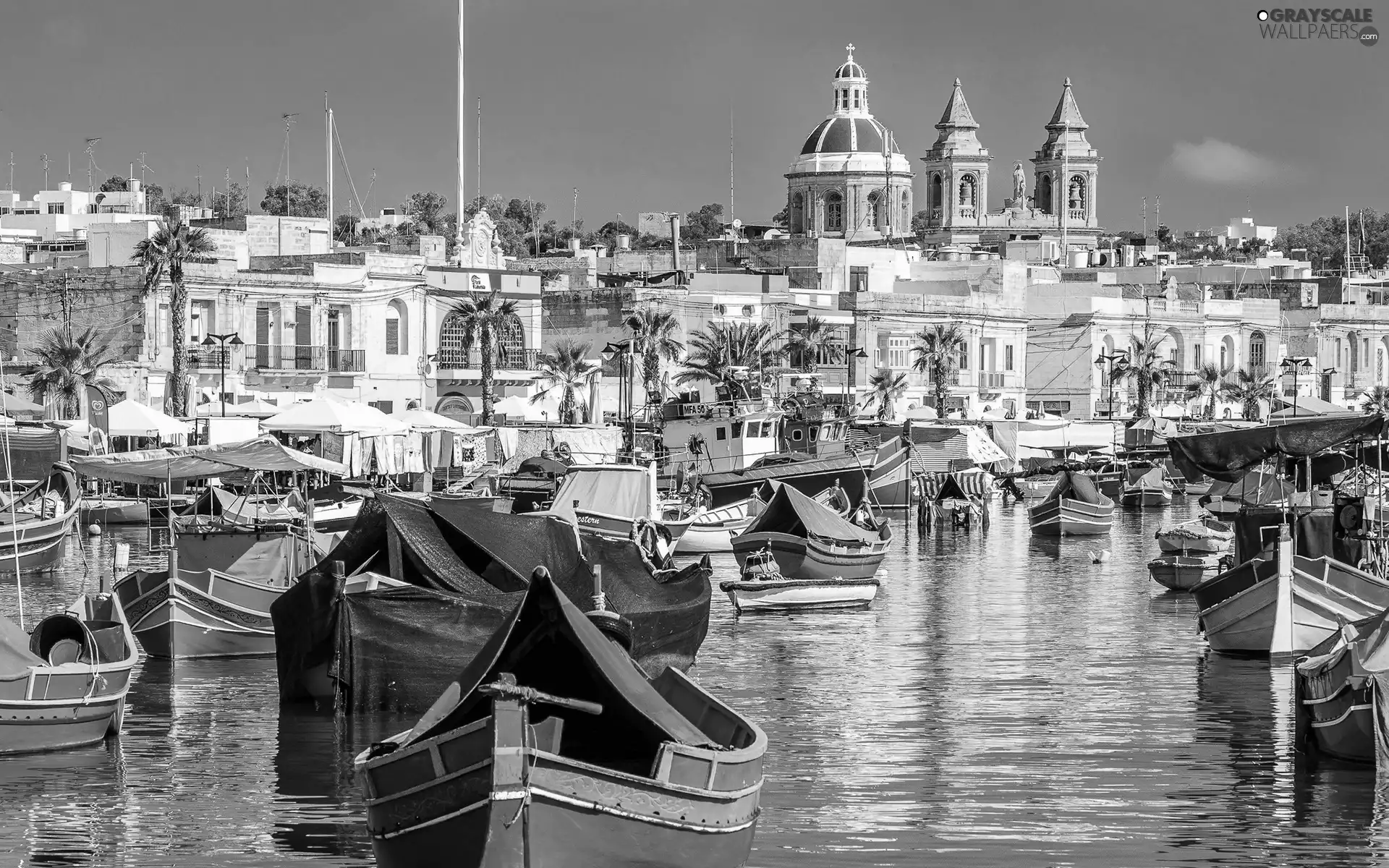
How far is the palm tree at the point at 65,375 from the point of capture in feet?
227

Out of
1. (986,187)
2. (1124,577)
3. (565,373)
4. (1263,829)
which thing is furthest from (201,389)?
(986,187)

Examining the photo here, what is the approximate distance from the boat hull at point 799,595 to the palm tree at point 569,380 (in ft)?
117

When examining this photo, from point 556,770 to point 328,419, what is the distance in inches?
1680

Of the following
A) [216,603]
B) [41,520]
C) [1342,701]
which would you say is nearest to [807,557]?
[216,603]

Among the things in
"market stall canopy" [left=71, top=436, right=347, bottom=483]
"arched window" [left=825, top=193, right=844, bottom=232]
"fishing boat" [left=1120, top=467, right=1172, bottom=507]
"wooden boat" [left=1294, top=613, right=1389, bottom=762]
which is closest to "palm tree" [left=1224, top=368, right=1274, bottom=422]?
"fishing boat" [left=1120, top=467, right=1172, bottom=507]

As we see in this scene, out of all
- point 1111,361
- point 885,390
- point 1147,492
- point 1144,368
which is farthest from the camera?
point 1111,361

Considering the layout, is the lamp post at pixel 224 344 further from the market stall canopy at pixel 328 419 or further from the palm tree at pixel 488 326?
the market stall canopy at pixel 328 419

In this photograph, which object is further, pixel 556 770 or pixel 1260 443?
pixel 1260 443

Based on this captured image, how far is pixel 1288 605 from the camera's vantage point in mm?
31391

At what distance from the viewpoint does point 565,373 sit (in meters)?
→ 80.1

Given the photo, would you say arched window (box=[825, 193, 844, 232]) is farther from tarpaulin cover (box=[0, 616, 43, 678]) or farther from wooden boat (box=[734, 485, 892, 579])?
tarpaulin cover (box=[0, 616, 43, 678])

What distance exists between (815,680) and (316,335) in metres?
49.0

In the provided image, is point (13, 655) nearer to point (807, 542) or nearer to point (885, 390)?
point (807, 542)

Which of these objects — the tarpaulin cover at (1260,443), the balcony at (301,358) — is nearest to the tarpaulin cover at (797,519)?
the tarpaulin cover at (1260,443)
